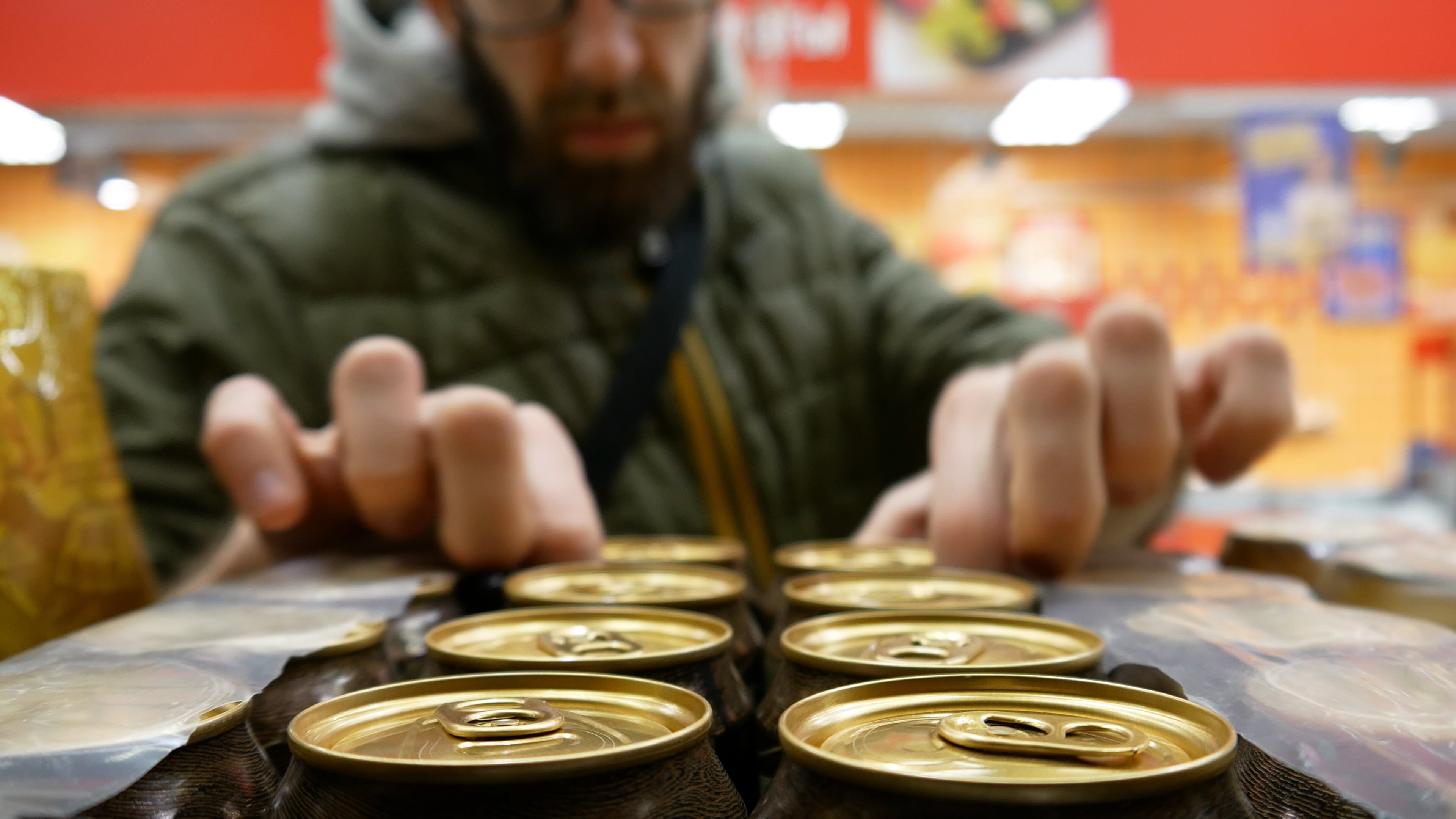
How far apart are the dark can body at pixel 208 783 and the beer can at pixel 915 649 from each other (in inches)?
10.0

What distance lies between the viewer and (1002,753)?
0.46 meters

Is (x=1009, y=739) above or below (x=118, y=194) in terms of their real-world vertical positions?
below

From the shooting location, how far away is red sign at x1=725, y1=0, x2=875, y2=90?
267cm

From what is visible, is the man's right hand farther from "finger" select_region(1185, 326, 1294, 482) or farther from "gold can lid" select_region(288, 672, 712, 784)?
"finger" select_region(1185, 326, 1294, 482)

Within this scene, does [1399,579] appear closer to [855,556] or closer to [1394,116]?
[855,556]

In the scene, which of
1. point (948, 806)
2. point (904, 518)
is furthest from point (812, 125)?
point (948, 806)

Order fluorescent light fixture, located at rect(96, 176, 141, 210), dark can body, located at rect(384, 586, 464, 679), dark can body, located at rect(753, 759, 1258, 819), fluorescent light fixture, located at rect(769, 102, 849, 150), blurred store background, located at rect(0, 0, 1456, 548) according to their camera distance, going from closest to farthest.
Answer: dark can body, located at rect(753, 759, 1258, 819) → dark can body, located at rect(384, 586, 464, 679) → blurred store background, located at rect(0, 0, 1456, 548) → fluorescent light fixture, located at rect(769, 102, 849, 150) → fluorescent light fixture, located at rect(96, 176, 141, 210)

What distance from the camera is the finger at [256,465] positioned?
2.83ft

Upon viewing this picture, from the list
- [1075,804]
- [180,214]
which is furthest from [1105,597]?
[180,214]

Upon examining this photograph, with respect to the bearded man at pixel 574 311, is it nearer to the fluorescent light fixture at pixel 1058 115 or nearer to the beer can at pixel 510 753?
the beer can at pixel 510 753

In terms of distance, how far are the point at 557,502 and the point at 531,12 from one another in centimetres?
65

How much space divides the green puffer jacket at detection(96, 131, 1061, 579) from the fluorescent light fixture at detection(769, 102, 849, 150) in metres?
2.45

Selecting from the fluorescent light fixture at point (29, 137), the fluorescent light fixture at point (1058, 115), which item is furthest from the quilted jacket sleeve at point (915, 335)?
the fluorescent light fixture at point (29, 137)

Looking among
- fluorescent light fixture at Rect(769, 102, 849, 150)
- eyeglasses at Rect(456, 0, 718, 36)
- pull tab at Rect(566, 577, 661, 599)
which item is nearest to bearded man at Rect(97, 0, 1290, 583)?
eyeglasses at Rect(456, 0, 718, 36)
